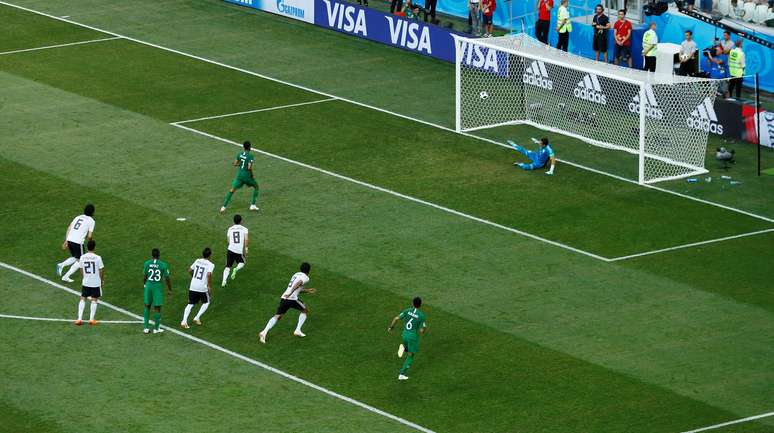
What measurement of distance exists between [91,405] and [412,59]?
27.9m

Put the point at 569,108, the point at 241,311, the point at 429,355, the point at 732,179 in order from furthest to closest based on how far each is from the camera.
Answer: the point at 569,108 → the point at 732,179 → the point at 241,311 → the point at 429,355

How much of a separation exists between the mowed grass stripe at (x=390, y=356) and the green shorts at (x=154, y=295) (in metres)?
1.12

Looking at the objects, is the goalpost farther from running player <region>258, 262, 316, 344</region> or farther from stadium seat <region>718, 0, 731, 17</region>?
running player <region>258, 262, 316, 344</region>

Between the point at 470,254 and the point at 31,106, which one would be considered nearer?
the point at 470,254

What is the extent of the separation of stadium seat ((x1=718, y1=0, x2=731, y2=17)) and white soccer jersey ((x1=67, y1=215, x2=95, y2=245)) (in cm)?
2515

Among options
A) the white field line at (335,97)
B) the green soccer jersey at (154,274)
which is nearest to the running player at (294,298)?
the green soccer jersey at (154,274)

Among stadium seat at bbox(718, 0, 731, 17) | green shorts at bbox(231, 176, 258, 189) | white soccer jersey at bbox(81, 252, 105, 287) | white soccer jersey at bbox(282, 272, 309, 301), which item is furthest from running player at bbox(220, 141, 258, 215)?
stadium seat at bbox(718, 0, 731, 17)

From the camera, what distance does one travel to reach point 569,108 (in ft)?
154

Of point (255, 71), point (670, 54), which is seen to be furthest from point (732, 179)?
point (255, 71)

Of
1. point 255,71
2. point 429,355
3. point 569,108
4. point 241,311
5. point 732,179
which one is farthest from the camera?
point 255,71

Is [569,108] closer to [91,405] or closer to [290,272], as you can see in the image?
[290,272]

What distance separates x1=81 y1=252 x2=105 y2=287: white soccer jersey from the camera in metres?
31.1

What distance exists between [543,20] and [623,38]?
11.9ft

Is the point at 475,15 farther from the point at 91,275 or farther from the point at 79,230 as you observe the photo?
the point at 91,275
